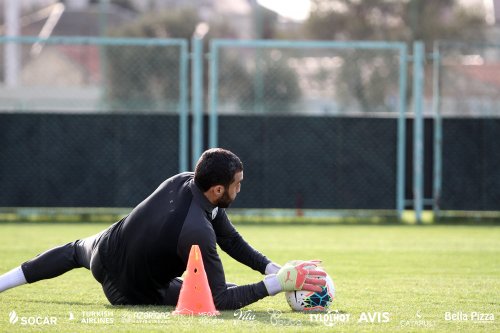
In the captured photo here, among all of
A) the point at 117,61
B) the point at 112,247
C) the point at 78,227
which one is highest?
the point at 117,61

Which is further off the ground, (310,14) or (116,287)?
(310,14)

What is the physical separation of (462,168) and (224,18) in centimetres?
2135

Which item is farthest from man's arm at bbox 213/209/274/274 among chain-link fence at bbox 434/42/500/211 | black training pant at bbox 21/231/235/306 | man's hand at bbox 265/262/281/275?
chain-link fence at bbox 434/42/500/211

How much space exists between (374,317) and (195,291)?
1265 mm

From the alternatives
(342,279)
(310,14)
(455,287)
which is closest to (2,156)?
(342,279)

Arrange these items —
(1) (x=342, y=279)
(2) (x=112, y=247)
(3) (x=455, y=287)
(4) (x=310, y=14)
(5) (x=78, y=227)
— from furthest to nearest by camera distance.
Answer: (4) (x=310, y=14) < (5) (x=78, y=227) < (1) (x=342, y=279) < (3) (x=455, y=287) < (2) (x=112, y=247)

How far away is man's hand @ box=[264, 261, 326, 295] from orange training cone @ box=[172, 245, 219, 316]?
478 mm

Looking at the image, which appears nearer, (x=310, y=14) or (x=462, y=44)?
(x=462, y=44)

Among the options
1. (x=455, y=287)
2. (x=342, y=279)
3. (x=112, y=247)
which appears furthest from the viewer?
(x=342, y=279)

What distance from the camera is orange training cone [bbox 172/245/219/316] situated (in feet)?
23.5

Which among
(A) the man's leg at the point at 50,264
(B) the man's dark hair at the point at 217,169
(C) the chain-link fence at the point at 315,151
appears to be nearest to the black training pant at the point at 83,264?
(A) the man's leg at the point at 50,264

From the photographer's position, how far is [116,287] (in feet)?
25.5

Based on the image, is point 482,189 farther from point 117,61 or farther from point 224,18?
point 224,18

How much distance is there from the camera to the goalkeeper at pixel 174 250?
7414 millimetres
